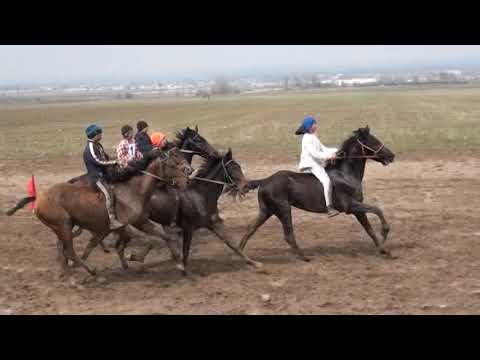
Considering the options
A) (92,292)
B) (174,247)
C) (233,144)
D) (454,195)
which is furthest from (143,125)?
(233,144)

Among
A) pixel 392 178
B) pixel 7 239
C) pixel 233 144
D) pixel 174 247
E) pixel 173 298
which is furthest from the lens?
pixel 233 144

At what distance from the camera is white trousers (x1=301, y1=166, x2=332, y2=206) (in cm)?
1084

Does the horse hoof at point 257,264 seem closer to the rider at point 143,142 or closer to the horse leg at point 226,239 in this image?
the horse leg at point 226,239

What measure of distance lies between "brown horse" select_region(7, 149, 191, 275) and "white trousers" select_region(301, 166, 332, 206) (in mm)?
2419

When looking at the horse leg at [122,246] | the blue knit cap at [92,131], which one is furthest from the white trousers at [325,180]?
the blue knit cap at [92,131]

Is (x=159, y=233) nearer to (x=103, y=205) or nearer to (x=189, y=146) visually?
(x=103, y=205)

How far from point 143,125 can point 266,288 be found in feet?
13.6

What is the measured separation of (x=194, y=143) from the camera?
11.1 metres

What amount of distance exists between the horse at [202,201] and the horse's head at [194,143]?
39 cm

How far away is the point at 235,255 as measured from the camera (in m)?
11.4

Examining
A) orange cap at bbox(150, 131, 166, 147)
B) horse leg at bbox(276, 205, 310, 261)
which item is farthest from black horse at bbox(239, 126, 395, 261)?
orange cap at bbox(150, 131, 166, 147)

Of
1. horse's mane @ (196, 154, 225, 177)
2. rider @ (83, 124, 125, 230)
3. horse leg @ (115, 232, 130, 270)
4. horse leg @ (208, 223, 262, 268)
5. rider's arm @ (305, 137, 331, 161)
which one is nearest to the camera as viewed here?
rider @ (83, 124, 125, 230)

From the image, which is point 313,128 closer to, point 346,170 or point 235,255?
point 346,170

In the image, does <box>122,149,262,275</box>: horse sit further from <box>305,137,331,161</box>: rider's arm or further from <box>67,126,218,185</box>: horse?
<box>305,137,331,161</box>: rider's arm
